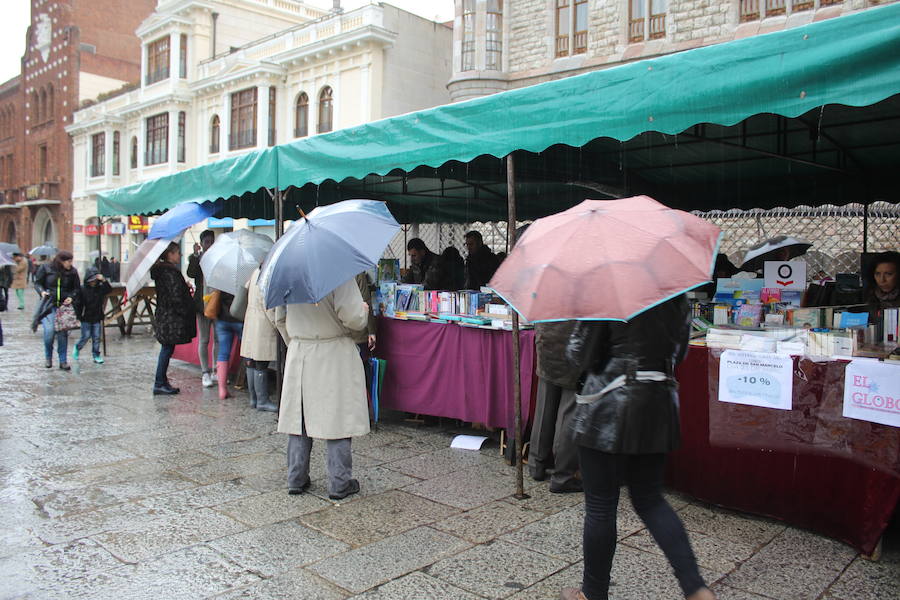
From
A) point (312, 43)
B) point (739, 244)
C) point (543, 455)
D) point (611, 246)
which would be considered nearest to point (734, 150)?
Answer: point (543, 455)

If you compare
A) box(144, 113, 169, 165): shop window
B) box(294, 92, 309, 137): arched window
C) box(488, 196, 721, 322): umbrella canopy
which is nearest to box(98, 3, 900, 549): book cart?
box(488, 196, 721, 322): umbrella canopy

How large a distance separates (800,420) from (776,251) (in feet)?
16.8

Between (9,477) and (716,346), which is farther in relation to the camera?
(9,477)

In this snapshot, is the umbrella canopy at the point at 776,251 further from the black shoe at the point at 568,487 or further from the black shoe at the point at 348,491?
the black shoe at the point at 348,491

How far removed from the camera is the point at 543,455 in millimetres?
4957

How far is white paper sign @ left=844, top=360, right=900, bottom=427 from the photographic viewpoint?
3467mm

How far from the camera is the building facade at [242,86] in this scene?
24.0 m

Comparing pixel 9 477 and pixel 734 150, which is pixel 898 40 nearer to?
pixel 734 150

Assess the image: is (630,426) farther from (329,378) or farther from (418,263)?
(418,263)

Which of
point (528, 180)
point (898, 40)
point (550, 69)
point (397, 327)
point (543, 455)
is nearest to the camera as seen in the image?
point (898, 40)

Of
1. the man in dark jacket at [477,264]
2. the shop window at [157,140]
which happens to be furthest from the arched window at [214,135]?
the man in dark jacket at [477,264]

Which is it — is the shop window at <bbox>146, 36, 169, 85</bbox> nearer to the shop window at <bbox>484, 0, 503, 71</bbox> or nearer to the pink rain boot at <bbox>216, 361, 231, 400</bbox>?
the shop window at <bbox>484, 0, 503, 71</bbox>

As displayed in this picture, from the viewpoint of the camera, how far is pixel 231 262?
23.5ft

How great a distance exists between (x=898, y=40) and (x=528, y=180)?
224 inches
